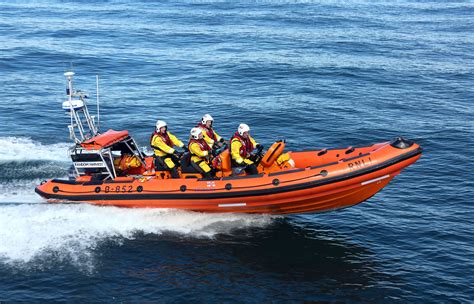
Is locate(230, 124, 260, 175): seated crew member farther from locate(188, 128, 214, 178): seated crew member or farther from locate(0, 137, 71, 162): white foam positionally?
locate(0, 137, 71, 162): white foam

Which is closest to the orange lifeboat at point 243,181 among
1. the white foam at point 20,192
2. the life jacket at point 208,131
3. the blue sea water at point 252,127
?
the blue sea water at point 252,127

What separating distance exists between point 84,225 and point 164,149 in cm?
236

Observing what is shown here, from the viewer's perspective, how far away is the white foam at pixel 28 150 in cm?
1611

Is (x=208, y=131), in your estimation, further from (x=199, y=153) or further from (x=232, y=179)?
(x=232, y=179)

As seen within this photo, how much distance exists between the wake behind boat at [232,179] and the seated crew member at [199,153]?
220 millimetres

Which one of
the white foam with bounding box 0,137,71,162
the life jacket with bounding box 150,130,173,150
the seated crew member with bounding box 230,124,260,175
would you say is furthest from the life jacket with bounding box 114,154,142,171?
the white foam with bounding box 0,137,71,162

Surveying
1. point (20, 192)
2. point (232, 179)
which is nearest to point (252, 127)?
point (232, 179)

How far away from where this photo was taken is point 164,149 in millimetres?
12664

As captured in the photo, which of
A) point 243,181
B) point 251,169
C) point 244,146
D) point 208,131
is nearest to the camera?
point 243,181

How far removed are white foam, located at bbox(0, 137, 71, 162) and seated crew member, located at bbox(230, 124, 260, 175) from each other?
19.9ft

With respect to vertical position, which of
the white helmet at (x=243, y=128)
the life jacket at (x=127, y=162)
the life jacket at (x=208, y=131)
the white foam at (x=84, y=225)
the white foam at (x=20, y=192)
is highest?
the white helmet at (x=243, y=128)

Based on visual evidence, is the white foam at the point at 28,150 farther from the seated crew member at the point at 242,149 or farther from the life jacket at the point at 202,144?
the seated crew member at the point at 242,149

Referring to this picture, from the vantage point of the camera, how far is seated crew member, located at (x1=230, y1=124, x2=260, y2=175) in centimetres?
1240

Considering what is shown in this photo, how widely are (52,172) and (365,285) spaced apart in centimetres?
869
